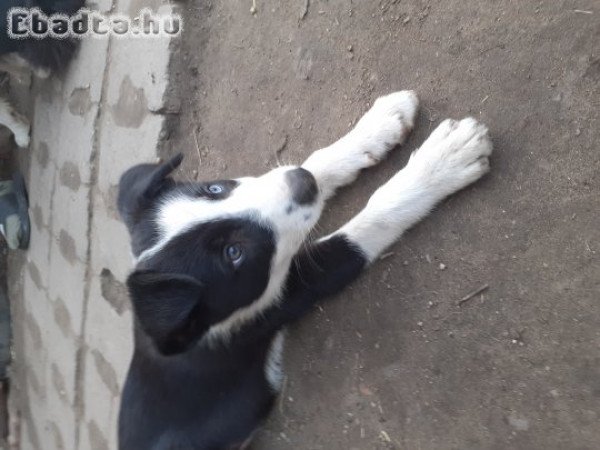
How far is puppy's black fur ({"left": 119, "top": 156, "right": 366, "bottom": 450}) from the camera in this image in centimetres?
201

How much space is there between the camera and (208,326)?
2.12 metres

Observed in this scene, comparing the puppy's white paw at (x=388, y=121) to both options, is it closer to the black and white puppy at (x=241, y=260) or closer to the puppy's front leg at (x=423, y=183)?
the black and white puppy at (x=241, y=260)

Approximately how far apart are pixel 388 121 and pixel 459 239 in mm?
539

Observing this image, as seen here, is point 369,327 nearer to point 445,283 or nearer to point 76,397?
point 445,283

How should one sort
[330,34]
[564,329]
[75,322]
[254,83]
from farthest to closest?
1. [75,322]
2. [254,83]
3. [330,34]
4. [564,329]

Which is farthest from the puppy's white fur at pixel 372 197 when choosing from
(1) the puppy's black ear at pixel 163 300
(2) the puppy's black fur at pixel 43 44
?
(2) the puppy's black fur at pixel 43 44

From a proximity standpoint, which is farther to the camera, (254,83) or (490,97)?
(254,83)

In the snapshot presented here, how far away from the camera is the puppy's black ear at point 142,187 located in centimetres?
232

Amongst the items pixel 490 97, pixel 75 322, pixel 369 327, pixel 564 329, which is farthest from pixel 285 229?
pixel 75 322

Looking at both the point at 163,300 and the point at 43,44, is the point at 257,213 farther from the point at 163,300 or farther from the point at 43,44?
the point at 43,44

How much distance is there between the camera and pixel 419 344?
214 cm

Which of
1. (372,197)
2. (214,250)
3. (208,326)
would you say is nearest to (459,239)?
(372,197)

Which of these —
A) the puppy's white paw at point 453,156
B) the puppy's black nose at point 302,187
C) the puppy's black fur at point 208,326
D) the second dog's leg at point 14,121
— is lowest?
the second dog's leg at point 14,121

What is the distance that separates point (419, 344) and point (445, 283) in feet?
0.87
